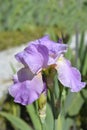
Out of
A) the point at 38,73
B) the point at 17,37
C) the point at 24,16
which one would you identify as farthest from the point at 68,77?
the point at 24,16

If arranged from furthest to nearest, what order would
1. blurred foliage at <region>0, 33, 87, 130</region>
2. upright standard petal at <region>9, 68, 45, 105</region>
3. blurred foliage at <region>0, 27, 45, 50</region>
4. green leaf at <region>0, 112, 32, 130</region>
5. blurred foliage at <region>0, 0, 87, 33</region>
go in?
blurred foliage at <region>0, 0, 87, 33</region> < blurred foliage at <region>0, 27, 45, 50</region> < green leaf at <region>0, 112, 32, 130</region> < blurred foliage at <region>0, 33, 87, 130</region> < upright standard petal at <region>9, 68, 45, 105</region>

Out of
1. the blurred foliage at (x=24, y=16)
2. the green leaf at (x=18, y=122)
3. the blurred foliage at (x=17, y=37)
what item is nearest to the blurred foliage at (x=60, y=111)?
the green leaf at (x=18, y=122)

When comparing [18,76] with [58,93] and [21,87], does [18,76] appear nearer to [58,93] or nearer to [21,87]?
[21,87]

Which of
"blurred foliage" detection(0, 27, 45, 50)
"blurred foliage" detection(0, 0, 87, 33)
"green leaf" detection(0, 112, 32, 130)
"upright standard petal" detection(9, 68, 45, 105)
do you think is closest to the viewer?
"upright standard petal" detection(9, 68, 45, 105)

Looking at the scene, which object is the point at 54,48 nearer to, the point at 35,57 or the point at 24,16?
the point at 35,57

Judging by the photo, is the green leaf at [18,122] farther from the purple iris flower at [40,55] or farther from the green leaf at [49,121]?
Answer: the purple iris flower at [40,55]

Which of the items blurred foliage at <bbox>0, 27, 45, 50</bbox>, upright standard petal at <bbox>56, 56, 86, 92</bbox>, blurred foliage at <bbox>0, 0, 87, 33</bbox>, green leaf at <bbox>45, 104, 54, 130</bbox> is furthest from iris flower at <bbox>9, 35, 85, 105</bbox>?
blurred foliage at <bbox>0, 0, 87, 33</bbox>

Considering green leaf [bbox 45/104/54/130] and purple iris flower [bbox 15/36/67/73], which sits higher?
purple iris flower [bbox 15/36/67/73]

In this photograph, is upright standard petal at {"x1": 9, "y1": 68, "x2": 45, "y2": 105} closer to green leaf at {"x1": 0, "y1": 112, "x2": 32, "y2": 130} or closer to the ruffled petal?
the ruffled petal
